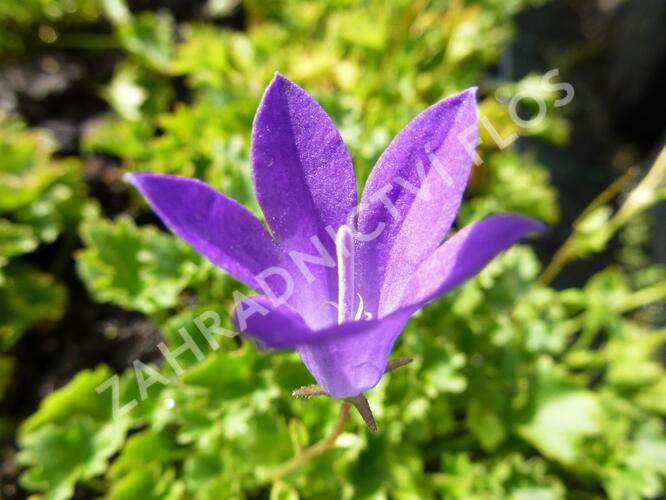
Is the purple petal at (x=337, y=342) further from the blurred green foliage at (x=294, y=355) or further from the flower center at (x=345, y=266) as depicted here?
the blurred green foliage at (x=294, y=355)

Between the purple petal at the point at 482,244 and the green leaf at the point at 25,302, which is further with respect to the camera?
the green leaf at the point at 25,302

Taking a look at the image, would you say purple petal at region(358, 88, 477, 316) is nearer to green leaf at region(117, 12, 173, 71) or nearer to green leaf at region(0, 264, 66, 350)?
green leaf at region(0, 264, 66, 350)

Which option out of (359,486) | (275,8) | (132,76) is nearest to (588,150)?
(275,8)

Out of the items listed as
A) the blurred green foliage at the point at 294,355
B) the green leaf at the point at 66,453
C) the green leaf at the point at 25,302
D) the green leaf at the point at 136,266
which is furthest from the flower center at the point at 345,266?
the green leaf at the point at 25,302

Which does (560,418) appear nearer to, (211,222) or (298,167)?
(298,167)

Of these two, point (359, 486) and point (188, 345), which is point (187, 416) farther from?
point (359, 486)

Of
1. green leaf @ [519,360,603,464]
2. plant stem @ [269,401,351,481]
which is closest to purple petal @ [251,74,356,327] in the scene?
plant stem @ [269,401,351,481]

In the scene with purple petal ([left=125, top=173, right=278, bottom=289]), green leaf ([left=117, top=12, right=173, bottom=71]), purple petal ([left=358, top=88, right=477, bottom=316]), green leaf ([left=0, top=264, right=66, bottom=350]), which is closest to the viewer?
purple petal ([left=125, top=173, right=278, bottom=289])

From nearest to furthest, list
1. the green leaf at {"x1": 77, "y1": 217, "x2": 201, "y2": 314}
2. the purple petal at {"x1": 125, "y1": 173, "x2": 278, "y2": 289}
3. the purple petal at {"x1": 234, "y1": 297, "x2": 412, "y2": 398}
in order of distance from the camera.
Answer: the purple petal at {"x1": 234, "y1": 297, "x2": 412, "y2": 398} < the purple petal at {"x1": 125, "y1": 173, "x2": 278, "y2": 289} < the green leaf at {"x1": 77, "y1": 217, "x2": 201, "y2": 314}

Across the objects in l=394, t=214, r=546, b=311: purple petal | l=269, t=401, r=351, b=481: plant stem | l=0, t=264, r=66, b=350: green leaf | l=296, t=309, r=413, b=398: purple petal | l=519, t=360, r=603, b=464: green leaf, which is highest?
l=0, t=264, r=66, b=350: green leaf
